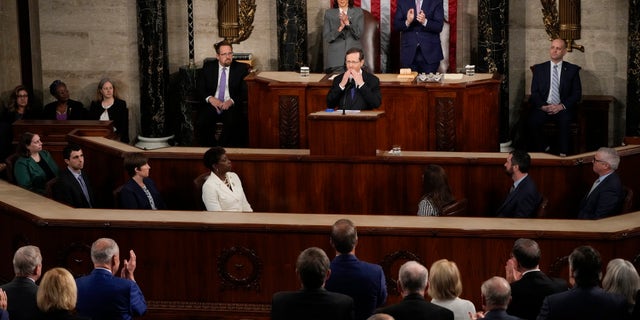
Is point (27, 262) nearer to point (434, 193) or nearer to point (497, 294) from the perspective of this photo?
point (497, 294)

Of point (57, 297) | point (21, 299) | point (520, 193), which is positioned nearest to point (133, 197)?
point (21, 299)

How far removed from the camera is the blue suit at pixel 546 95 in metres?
13.2

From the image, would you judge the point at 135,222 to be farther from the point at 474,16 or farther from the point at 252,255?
the point at 474,16

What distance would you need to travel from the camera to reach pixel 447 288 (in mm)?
6594

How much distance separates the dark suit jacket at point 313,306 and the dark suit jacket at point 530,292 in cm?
106

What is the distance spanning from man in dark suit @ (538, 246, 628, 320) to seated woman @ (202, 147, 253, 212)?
3.73m

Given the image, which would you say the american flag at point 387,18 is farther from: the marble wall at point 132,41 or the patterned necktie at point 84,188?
the patterned necktie at point 84,188

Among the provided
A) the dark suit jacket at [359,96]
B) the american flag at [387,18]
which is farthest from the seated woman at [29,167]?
the american flag at [387,18]

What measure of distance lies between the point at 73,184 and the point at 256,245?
7.46ft

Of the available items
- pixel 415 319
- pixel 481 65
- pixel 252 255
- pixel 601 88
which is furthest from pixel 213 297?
pixel 601 88

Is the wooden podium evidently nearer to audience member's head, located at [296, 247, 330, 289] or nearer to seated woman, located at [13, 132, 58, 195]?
seated woman, located at [13, 132, 58, 195]

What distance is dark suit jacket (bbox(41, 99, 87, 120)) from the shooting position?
13906 mm

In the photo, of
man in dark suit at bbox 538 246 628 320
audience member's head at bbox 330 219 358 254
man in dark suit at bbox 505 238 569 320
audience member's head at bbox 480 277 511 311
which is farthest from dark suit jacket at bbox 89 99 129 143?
audience member's head at bbox 480 277 511 311

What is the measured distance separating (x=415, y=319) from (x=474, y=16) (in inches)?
353
